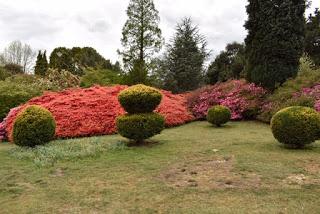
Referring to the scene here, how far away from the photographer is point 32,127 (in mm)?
9016

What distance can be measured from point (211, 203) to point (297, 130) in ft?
10.9

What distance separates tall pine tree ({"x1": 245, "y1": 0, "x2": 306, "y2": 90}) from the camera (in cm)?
1330

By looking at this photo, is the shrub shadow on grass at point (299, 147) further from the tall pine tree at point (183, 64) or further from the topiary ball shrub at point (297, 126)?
the tall pine tree at point (183, 64)

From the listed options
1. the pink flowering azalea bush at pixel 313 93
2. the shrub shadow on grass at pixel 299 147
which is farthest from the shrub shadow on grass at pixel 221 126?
the shrub shadow on grass at pixel 299 147

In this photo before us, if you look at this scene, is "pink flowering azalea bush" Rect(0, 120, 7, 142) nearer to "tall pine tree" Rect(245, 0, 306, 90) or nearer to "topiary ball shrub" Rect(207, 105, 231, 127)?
"topiary ball shrub" Rect(207, 105, 231, 127)

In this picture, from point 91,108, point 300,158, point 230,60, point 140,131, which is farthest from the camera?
point 230,60

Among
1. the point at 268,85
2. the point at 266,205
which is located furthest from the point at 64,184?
the point at 268,85

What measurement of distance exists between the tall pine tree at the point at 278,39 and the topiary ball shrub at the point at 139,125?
596 cm

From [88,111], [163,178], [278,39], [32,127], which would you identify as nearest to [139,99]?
[32,127]

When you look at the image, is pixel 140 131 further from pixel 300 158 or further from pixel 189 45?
pixel 189 45

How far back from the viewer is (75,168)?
24.0 feet

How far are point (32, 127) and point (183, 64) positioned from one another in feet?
45.2

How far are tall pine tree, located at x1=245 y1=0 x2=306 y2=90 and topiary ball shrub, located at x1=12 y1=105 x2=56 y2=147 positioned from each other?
25.1 feet

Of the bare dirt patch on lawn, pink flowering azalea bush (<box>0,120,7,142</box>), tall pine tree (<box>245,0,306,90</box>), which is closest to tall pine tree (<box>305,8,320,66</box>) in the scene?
tall pine tree (<box>245,0,306,90</box>)
